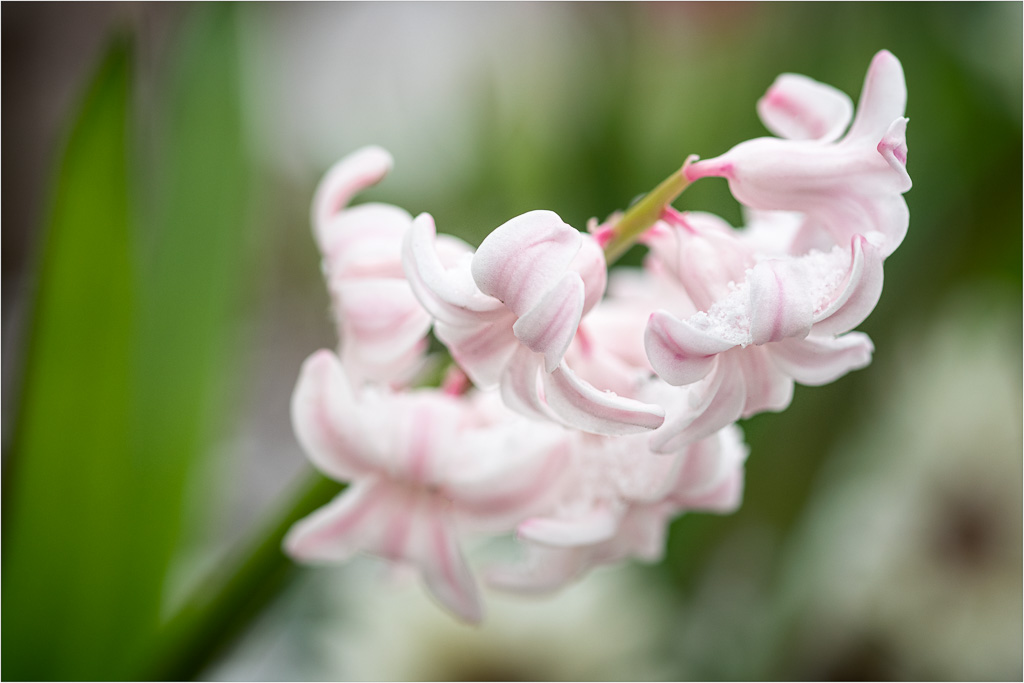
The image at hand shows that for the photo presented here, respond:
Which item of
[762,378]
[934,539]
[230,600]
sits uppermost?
[762,378]

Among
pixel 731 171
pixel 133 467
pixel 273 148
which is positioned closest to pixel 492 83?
pixel 273 148

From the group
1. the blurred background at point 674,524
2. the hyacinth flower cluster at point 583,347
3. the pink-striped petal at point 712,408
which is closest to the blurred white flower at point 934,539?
the blurred background at point 674,524

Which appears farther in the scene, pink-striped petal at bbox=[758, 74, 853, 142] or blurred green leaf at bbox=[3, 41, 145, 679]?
blurred green leaf at bbox=[3, 41, 145, 679]

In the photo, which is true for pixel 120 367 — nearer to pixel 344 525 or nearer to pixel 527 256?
pixel 344 525

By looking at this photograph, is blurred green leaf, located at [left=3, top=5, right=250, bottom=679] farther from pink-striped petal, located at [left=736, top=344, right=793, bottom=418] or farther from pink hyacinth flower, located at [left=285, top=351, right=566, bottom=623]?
pink-striped petal, located at [left=736, top=344, right=793, bottom=418]

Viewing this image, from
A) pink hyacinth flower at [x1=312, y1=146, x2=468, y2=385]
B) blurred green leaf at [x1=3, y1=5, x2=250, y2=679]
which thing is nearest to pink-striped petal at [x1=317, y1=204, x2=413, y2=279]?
pink hyacinth flower at [x1=312, y1=146, x2=468, y2=385]

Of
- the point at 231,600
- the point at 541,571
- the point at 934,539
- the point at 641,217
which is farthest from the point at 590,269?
the point at 934,539

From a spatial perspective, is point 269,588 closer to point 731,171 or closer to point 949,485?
point 731,171
